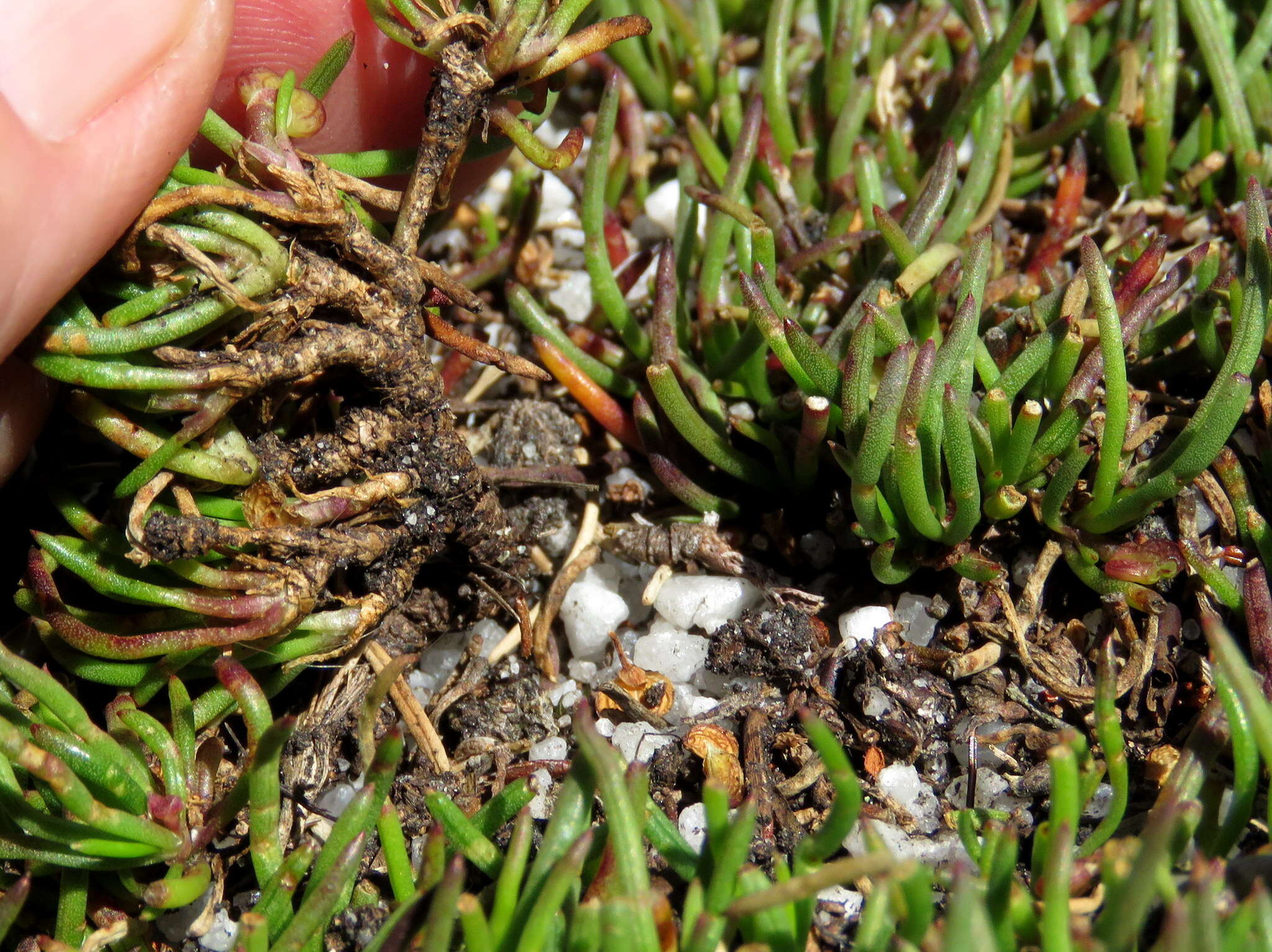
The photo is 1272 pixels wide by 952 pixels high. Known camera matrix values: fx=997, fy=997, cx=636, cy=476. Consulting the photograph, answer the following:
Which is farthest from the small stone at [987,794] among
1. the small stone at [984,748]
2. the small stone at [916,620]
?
the small stone at [916,620]

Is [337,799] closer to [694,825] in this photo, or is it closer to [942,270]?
[694,825]

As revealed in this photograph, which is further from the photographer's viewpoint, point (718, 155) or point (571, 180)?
point (571, 180)

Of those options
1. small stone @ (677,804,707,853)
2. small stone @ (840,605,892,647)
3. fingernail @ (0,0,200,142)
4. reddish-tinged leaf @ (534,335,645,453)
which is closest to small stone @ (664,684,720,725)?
small stone @ (677,804,707,853)

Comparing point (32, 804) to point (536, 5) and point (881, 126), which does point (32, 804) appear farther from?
point (881, 126)

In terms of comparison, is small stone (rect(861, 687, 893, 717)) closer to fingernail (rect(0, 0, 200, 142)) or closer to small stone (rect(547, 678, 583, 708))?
small stone (rect(547, 678, 583, 708))

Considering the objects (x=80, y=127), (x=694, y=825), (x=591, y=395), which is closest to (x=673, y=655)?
(x=694, y=825)

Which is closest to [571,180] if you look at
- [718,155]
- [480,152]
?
[718,155]

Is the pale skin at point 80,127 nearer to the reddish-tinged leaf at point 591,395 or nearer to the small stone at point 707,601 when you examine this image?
the reddish-tinged leaf at point 591,395
